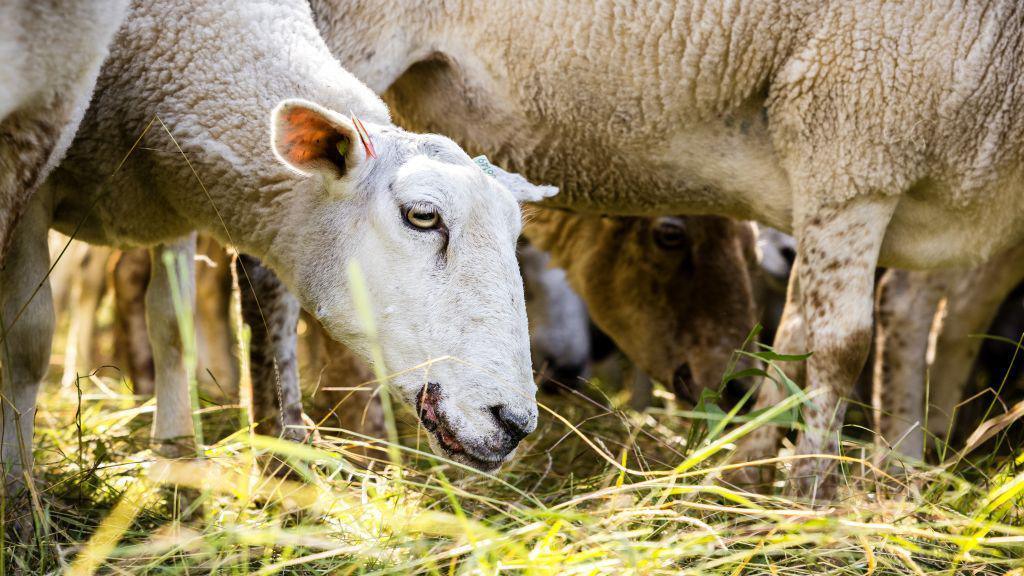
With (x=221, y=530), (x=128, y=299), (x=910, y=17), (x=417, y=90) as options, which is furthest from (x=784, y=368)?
(x=128, y=299)

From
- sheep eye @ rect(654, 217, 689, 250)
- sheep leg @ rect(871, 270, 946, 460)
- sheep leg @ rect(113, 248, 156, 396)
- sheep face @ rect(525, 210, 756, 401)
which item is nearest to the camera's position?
sheep leg @ rect(871, 270, 946, 460)

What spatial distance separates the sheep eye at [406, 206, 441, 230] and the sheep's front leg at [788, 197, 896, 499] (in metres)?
1.49

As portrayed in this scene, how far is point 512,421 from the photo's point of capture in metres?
2.46

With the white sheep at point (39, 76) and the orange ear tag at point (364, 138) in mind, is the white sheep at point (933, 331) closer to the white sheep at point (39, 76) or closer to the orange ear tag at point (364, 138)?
the orange ear tag at point (364, 138)

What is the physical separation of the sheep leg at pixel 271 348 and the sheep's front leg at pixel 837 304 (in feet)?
5.67

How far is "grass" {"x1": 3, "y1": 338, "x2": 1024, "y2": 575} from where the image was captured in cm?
222

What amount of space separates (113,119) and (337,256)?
84 cm

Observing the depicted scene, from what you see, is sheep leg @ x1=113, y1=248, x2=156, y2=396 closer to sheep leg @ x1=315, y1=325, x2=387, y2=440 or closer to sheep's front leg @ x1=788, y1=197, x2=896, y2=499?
sheep leg @ x1=315, y1=325, x2=387, y2=440

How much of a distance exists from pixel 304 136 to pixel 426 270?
1.50 feet

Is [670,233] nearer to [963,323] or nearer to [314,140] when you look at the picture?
[963,323]

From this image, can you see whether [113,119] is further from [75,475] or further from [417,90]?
[417,90]

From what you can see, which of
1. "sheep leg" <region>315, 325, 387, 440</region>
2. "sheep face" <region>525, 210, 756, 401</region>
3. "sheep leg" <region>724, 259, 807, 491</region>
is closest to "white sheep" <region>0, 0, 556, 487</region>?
"sheep leg" <region>315, 325, 387, 440</region>

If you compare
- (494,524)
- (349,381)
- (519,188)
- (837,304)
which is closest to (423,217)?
(519,188)

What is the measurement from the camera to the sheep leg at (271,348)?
12.5 feet
